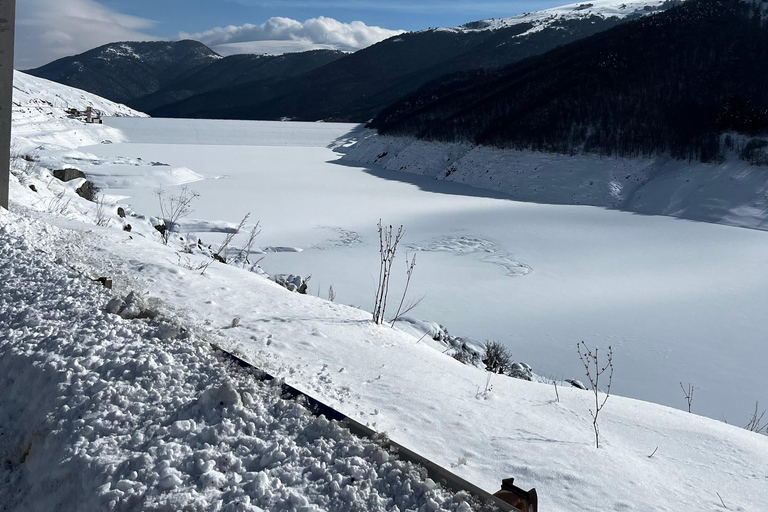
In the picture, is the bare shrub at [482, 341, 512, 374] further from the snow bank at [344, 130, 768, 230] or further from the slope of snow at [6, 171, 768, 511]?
the snow bank at [344, 130, 768, 230]

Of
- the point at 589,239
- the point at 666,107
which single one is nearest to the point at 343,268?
the point at 589,239

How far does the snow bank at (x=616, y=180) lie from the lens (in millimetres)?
14328

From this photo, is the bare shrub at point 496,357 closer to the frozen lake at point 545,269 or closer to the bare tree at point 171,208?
the frozen lake at point 545,269

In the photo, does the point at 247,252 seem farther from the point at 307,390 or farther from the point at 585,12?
the point at 585,12

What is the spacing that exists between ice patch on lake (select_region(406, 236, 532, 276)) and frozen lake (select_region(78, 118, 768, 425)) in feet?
0.12

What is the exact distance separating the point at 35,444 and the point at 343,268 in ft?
22.1

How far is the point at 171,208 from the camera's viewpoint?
10.8 metres

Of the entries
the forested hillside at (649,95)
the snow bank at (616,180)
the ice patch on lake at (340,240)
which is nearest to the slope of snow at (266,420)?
the ice patch on lake at (340,240)

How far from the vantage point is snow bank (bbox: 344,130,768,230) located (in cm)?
1433

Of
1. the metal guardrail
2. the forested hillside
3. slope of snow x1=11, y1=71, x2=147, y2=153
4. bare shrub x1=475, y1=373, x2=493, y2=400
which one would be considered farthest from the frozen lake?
slope of snow x1=11, y1=71, x2=147, y2=153

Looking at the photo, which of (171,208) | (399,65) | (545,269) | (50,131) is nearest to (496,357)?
(545,269)

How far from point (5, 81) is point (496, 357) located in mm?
4532

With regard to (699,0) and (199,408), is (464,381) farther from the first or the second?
(699,0)

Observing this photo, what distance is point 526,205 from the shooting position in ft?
51.7
